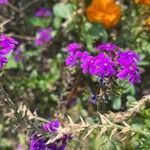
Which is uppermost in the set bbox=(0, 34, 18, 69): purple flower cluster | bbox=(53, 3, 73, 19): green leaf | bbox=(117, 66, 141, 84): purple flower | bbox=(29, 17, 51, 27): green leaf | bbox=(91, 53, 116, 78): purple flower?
bbox=(0, 34, 18, 69): purple flower cluster

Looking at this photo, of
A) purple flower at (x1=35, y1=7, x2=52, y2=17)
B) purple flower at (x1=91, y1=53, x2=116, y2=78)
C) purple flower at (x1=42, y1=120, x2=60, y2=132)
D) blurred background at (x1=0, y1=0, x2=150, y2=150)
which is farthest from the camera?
purple flower at (x1=35, y1=7, x2=52, y2=17)

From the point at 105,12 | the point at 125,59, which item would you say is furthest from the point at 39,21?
the point at 125,59

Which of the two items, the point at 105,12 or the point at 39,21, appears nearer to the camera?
the point at 105,12

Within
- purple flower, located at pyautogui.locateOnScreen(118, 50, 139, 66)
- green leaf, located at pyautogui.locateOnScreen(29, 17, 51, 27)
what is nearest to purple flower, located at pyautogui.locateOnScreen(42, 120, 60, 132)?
purple flower, located at pyautogui.locateOnScreen(118, 50, 139, 66)

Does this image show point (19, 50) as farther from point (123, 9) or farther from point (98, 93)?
point (98, 93)

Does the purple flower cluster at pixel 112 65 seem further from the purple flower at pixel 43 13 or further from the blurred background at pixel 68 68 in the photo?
the purple flower at pixel 43 13

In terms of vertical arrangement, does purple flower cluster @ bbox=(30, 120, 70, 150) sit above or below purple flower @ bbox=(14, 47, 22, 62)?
above

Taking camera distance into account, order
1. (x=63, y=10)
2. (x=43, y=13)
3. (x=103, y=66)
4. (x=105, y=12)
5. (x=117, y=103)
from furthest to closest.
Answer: (x=43, y=13)
(x=63, y=10)
(x=105, y=12)
(x=117, y=103)
(x=103, y=66)

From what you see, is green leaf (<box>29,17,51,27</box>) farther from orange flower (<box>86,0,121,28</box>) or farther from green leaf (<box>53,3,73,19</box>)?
orange flower (<box>86,0,121,28</box>)

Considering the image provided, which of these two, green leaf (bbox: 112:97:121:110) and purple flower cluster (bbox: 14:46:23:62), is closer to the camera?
green leaf (bbox: 112:97:121:110)

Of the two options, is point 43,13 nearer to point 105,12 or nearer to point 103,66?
point 105,12
